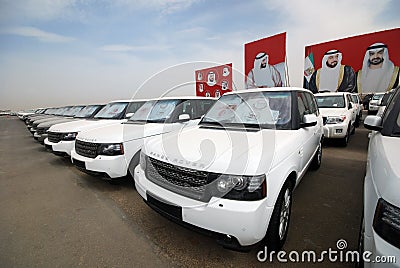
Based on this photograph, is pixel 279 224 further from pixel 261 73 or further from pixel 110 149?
pixel 261 73

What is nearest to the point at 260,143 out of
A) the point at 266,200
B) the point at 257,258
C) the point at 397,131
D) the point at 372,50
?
the point at 266,200

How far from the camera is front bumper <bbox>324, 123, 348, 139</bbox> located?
5531 millimetres

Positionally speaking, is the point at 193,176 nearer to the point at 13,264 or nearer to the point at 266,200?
the point at 266,200

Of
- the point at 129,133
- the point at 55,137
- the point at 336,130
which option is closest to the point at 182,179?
the point at 129,133

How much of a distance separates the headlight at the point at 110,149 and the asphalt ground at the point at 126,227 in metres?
0.73

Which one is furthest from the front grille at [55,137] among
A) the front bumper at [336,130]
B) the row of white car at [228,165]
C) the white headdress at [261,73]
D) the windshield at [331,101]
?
the white headdress at [261,73]

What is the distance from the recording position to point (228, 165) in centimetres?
166

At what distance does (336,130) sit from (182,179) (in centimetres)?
549

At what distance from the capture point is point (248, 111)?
2.84 meters

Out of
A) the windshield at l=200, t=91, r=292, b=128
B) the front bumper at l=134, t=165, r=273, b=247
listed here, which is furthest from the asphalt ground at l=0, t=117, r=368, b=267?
the windshield at l=200, t=91, r=292, b=128

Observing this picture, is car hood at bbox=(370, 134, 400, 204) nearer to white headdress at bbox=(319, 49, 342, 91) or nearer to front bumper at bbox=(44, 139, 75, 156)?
front bumper at bbox=(44, 139, 75, 156)

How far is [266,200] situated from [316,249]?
3.30 ft

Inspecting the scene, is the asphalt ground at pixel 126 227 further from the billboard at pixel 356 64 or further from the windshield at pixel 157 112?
→ the billboard at pixel 356 64

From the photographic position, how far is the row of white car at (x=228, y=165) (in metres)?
1.60
